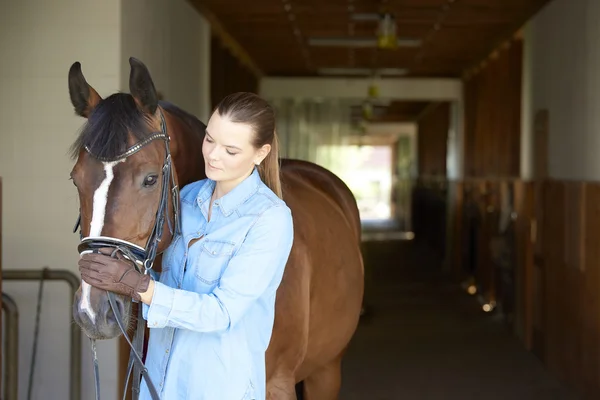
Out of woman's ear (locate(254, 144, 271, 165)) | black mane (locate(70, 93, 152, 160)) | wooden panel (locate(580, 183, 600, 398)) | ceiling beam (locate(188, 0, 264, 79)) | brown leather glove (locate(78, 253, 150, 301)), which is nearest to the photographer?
brown leather glove (locate(78, 253, 150, 301))

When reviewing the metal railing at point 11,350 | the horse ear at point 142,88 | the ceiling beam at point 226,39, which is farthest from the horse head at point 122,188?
the ceiling beam at point 226,39

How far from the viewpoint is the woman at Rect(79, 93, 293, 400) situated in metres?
1.43

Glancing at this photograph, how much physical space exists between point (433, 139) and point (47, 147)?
10006 mm

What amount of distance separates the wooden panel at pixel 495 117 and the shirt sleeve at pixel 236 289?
4.77 m

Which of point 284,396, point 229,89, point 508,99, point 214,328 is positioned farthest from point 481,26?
point 214,328

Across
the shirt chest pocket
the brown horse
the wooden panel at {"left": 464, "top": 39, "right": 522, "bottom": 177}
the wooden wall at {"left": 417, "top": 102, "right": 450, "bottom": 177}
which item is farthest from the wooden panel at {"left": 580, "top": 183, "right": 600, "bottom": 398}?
the wooden wall at {"left": 417, "top": 102, "right": 450, "bottom": 177}

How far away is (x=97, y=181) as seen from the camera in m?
1.42

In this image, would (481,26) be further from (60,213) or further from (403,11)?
(60,213)

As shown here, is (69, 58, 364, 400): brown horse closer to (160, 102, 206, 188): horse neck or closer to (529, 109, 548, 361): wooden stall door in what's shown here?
(160, 102, 206, 188): horse neck

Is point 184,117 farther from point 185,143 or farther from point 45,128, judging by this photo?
point 45,128

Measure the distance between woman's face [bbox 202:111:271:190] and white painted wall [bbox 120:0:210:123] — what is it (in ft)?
5.78

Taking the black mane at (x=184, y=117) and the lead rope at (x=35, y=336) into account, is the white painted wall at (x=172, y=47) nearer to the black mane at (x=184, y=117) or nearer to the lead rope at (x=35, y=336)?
the lead rope at (x=35, y=336)

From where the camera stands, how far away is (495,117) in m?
6.99

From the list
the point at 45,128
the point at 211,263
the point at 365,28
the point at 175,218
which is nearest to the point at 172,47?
the point at 45,128
